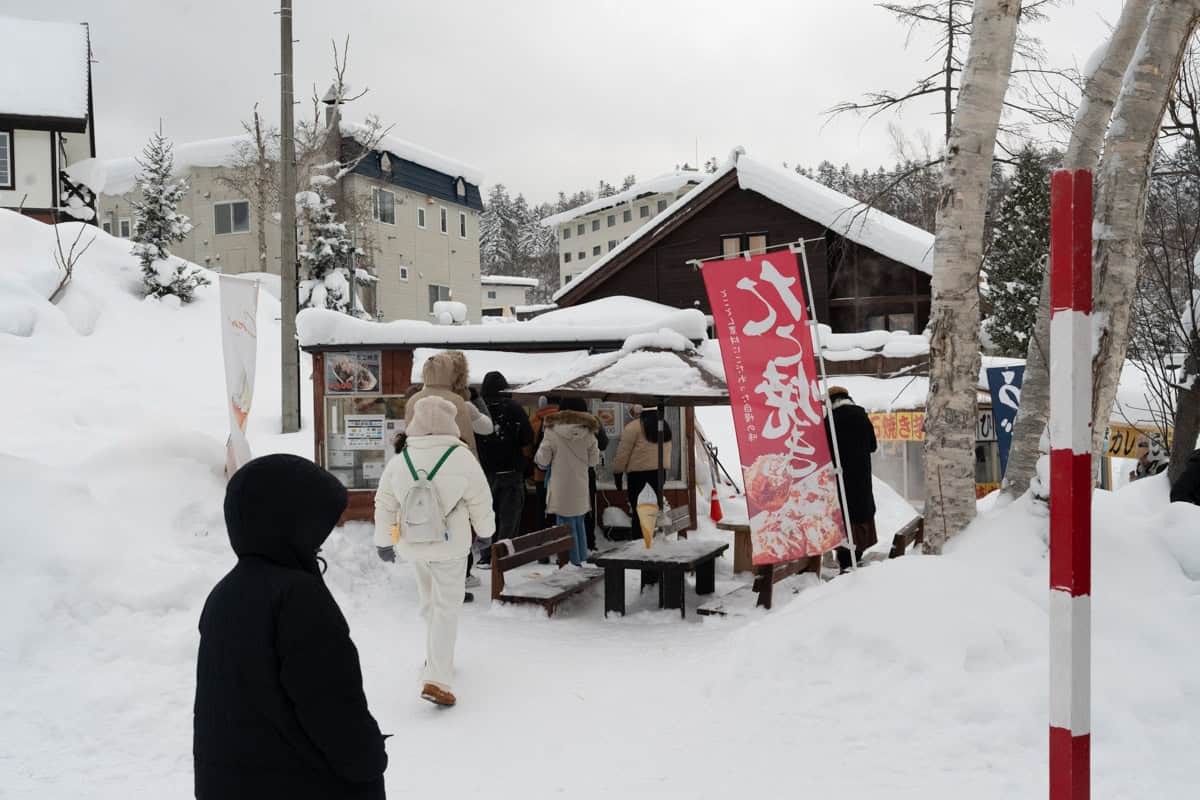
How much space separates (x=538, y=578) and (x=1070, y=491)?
307 inches

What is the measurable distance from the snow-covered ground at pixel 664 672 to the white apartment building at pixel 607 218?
56710 millimetres

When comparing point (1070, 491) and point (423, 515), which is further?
point (423, 515)

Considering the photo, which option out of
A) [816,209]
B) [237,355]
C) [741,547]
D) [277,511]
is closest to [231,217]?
[816,209]

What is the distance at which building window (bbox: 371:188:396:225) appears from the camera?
36625 mm

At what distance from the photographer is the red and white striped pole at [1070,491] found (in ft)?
6.81

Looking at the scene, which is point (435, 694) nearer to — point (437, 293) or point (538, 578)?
point (538, 578)

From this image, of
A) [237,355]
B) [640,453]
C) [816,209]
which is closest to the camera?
[237,355]

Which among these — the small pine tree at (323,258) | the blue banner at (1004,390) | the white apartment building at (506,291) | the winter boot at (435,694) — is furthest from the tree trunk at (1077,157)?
the white apartment building at (506,291)

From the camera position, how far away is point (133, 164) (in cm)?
4122

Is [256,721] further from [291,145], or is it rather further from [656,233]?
[656,233]

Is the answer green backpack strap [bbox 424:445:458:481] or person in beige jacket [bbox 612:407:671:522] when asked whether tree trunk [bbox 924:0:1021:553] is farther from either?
person in beige jacket [bbox 612:407:671:522]

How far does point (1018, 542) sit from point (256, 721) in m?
5.05

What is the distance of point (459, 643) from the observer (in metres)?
7.54

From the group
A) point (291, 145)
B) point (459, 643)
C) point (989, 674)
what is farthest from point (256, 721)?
point (291, 145)
